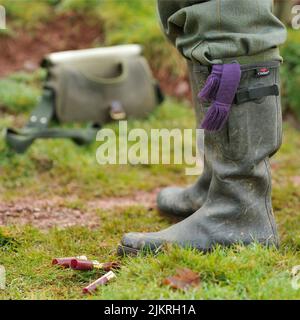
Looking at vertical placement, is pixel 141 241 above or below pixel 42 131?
below

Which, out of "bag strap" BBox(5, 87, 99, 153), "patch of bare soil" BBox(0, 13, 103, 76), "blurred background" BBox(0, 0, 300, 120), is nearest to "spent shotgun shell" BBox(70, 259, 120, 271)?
"bag strap" BBox(5, 87, 99, 153)

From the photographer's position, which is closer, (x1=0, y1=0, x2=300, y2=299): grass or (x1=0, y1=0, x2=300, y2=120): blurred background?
(x1=0, y1=0, x2=300, y2=299): grass

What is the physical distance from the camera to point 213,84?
2.30 metres

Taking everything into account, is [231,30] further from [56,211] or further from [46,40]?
[46,40]

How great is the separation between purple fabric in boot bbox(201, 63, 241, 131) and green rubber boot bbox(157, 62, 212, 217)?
0.13 m

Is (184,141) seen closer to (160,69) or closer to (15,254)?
(160,69)

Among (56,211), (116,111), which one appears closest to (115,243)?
(56,211)

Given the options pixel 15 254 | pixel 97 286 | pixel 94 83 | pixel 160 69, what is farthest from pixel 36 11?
pixel 97 286

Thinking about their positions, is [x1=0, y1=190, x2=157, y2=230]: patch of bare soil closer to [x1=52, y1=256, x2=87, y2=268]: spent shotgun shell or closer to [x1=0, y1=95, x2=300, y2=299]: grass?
[x1=0, y1=95, x2=300, y2=299]: grass

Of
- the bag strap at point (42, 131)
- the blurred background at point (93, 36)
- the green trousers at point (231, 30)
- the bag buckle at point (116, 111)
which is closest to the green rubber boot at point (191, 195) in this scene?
the green trousers at point (231, 30)

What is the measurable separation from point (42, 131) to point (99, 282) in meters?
1.90

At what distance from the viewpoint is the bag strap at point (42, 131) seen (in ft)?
12.3

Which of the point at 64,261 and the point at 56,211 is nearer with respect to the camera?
the point at 64,261

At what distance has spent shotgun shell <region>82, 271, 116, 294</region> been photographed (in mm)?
2182
